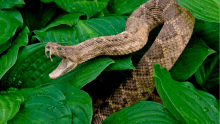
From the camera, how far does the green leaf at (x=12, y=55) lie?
1.81 meters

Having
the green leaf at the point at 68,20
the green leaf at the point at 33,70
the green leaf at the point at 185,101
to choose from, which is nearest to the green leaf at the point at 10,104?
the green leaf at the point at 33,70

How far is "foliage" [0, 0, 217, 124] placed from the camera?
1.59m

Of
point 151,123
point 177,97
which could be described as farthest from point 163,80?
point 151,123

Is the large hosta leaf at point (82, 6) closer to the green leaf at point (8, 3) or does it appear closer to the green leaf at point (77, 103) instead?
the green leaf at point (8, 3)

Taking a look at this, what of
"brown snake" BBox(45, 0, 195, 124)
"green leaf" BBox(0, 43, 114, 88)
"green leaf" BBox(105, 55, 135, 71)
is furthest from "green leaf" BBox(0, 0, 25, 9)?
"green leaf" BBox(105, 55, 135, 71)

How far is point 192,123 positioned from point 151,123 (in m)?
0.28

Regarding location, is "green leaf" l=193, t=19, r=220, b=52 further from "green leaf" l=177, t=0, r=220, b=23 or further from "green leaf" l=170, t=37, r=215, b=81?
"green leaf" l=177, t=0, r=220, b=23

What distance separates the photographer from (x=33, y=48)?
196 centimetres

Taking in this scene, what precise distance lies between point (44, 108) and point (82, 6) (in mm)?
1119

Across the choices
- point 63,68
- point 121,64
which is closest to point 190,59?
point 121,64

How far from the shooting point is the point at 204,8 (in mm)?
1891

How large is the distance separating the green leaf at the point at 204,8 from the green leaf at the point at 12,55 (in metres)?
1.40

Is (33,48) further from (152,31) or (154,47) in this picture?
(152,31)

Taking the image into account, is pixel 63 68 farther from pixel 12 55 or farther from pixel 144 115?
pixel 144 115
